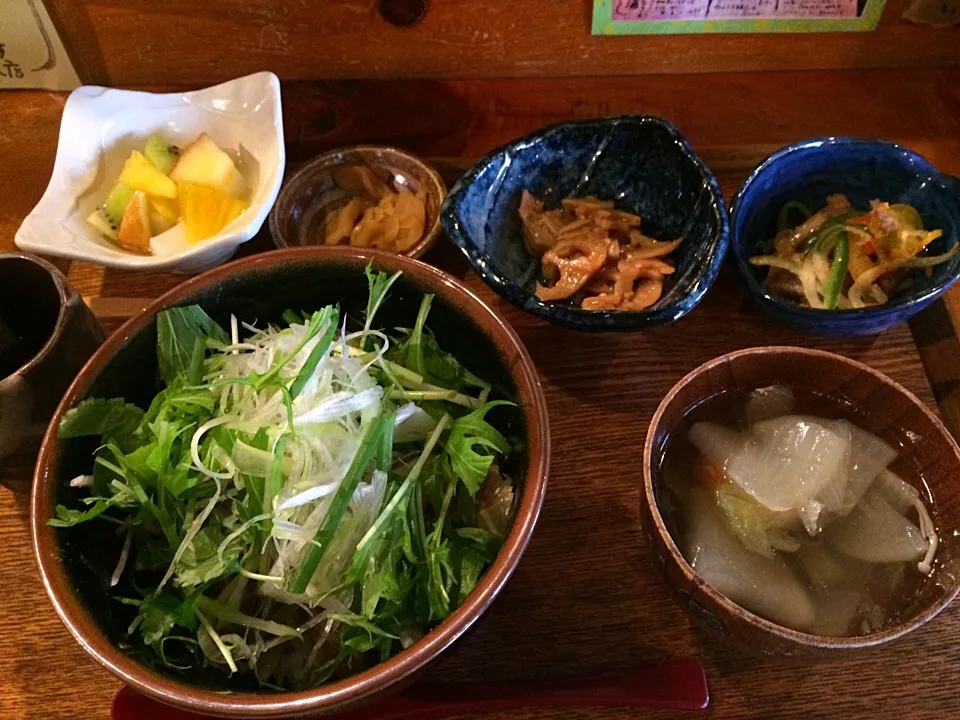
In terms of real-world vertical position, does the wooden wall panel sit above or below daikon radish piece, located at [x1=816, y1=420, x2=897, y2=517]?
above

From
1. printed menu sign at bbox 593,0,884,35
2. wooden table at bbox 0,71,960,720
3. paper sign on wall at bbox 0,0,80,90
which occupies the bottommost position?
wooden table at bbox 0,71,960,720

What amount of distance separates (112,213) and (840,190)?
53.5 inches

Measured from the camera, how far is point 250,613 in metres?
0.93

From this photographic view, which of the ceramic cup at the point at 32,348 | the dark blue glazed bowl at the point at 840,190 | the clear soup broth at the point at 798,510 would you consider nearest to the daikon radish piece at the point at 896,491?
the clear soup broth at the point at 798,510

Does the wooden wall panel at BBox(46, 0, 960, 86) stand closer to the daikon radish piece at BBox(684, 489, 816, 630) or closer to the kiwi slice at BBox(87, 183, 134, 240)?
the kiwi slice at BBox(87, 183, 134, 240)

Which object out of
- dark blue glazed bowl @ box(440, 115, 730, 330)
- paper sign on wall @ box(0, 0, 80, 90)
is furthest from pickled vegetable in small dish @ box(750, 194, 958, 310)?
paper sign on wall @ box(0, 0, 80, 90)

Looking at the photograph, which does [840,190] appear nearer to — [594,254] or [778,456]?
[594,254]

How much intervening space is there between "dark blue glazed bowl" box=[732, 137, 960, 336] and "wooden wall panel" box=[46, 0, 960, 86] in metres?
0.38

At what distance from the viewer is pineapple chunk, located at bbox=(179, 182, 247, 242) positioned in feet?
4.45

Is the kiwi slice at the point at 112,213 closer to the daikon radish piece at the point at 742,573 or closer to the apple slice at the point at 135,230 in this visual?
the apple slice at the point at 135,230

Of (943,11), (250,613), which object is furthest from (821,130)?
(250,613)

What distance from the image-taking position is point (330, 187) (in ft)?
4.95

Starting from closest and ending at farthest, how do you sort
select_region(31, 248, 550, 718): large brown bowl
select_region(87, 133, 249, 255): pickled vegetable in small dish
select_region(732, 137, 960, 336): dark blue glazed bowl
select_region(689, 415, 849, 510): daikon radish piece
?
select_region(31, 248, 550, 718): large brown bowl, select_region(689, 415, 849, 510): daikon radish piece, select_region(732, 137, 960, 336): dark blue glazed bowl, select_region(87, 133, 249, 255): pickled vegetable in small dish

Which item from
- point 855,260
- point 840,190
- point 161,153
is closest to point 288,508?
point 161,153
